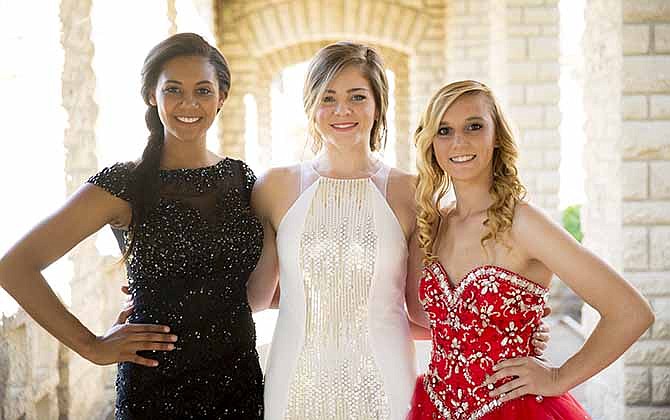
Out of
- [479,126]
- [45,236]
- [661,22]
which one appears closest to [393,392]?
[479,126]

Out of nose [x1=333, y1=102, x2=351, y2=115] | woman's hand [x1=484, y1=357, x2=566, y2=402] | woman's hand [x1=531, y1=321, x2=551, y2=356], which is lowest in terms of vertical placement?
woman's hand [x1=484, y1=357, x2=566, y2=402]

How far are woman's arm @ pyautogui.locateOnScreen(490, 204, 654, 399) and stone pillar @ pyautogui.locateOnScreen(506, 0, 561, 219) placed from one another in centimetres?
535

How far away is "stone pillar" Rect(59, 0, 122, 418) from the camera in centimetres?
361

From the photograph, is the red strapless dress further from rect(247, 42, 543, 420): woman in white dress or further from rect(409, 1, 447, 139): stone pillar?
rect(409, 1, 447, 139): stone pillar

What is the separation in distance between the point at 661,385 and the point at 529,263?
2.17m

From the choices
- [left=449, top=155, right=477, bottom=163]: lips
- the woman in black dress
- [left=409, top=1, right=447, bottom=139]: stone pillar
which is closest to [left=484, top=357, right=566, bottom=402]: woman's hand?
[left=449, top=155, right=477, bottom=163]: lips

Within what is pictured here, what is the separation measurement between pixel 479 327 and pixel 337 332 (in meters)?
0.40

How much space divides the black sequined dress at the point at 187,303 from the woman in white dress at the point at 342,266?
0.14 metres

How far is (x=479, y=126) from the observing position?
2.17m

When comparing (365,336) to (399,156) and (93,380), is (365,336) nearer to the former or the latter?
(93,380)

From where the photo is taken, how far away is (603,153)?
4172mm

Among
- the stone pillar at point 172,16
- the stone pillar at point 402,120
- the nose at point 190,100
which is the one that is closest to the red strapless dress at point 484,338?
the nose at point 190,100

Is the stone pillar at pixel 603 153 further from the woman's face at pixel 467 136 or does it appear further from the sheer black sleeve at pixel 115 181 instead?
the sheer black sleeve at pixel 115 181

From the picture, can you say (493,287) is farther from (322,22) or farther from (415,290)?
(322,22)
